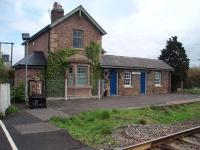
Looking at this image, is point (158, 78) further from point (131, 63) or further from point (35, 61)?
point (35, 61)

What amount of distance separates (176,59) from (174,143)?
28.9 metres

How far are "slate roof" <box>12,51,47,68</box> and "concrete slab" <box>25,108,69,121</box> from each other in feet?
22.3

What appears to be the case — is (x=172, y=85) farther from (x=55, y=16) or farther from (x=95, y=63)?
(x=55, y=16)

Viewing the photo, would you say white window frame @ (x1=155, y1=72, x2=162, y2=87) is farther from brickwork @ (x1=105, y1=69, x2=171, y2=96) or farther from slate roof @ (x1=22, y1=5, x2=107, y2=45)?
slate roof @ (x1=22, y1=5, x2=107, y2=45)

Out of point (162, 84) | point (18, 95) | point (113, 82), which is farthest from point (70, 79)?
point (162, 84)

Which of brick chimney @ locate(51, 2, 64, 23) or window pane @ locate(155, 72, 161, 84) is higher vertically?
brick chimney @ locate(51, 2, 64, 23)

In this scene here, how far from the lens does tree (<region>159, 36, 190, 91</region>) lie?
38.4 m

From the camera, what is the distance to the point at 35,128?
13.6 metres

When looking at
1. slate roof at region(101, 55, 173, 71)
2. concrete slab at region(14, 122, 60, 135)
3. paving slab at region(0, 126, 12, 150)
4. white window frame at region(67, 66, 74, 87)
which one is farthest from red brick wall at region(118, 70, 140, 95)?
paving slab at region(0, 126, 12, 150)

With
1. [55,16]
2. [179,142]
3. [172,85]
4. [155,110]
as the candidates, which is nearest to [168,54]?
[172,85]

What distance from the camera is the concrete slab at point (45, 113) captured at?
54.4ft

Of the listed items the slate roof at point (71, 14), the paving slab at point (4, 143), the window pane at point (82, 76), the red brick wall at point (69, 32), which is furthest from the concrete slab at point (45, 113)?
the slate roof at point (71, 14)

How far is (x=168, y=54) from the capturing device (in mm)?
40062

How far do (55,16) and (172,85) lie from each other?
16.8 meters
